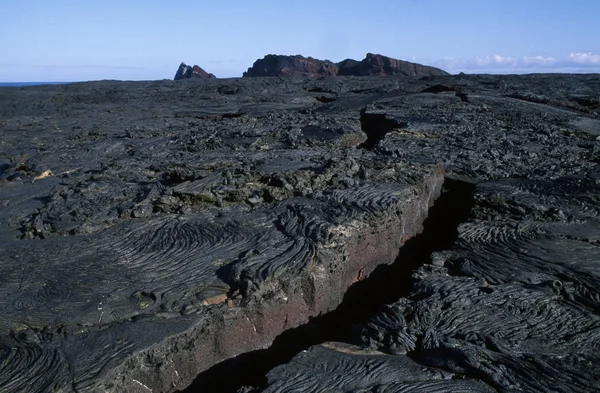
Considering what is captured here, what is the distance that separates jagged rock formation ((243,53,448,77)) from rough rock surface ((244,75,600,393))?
49.2ft

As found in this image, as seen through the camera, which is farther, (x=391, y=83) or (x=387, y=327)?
(x=391, y=83)

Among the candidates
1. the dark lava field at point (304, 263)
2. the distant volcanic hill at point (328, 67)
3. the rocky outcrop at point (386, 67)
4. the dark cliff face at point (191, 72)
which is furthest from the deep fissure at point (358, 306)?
the dark cliff face at point (191, 72)

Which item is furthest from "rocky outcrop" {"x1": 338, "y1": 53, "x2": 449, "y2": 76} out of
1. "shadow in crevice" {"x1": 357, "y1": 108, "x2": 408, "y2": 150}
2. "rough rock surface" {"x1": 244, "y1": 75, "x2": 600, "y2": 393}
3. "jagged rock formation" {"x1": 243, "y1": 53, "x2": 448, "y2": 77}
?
"rough rock surface" {"x1": 244, "y1": 75, "x2": 600, "y2": 393}

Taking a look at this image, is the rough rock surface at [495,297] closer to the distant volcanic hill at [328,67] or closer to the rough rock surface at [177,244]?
the rough rock surface at [177,244]

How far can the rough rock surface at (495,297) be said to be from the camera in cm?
233

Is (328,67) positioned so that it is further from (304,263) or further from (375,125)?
(304,263)

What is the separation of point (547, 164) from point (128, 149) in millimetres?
4120

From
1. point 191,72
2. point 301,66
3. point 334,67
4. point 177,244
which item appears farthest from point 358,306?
point 191,72

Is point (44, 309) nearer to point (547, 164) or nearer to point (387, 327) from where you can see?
point (387, 327)

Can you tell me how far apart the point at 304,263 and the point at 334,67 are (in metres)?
20.0

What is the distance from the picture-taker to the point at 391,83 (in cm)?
1208

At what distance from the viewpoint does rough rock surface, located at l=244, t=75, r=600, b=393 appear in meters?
2.33

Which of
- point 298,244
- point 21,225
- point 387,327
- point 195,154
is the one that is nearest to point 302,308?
point 298,244

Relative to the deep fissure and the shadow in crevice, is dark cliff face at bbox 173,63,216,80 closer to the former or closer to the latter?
the shadow in crevice
